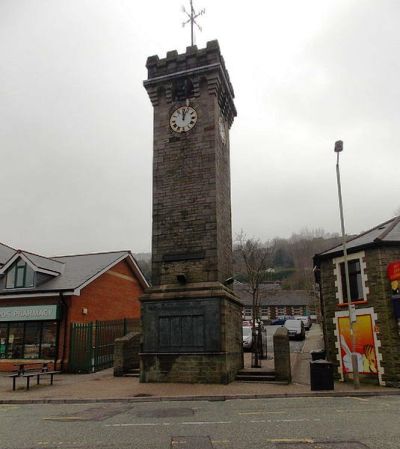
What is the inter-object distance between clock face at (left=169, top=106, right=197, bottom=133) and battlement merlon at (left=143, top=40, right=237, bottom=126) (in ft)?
2.38

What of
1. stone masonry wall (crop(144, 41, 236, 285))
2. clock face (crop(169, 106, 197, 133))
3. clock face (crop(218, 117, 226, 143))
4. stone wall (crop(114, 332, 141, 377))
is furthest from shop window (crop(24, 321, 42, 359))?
clock face (crop(218, 117, 226, 143))

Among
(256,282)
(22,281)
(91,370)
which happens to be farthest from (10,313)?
(256,282)

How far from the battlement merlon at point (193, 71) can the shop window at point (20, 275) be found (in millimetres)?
11859

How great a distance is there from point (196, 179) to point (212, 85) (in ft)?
14.2

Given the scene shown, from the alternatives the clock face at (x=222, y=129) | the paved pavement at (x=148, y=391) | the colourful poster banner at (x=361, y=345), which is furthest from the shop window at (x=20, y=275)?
the colourful poster banner at (x=361, y=345)

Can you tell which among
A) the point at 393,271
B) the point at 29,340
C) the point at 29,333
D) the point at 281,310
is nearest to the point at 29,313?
the point at 29,333

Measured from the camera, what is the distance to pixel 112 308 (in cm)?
2784

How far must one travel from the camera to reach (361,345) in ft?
55.8

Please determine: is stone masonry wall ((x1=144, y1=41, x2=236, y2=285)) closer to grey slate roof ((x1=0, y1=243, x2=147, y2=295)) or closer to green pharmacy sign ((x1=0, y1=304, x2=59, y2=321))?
grey slate roof ((x1=0, y1=243, x2=147, y2=295))

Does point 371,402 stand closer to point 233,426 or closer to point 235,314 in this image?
point 233,426

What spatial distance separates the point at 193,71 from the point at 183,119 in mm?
2166

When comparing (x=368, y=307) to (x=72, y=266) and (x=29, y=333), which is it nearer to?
(x=29, y=333)

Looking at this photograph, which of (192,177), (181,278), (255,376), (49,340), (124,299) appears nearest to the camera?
(255,376)

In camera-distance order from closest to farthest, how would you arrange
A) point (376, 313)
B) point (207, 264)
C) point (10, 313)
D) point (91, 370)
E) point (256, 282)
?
point (376, 313)
point (207, 264)
point (91, 370)
point (10, 313)
point (256, 282)
